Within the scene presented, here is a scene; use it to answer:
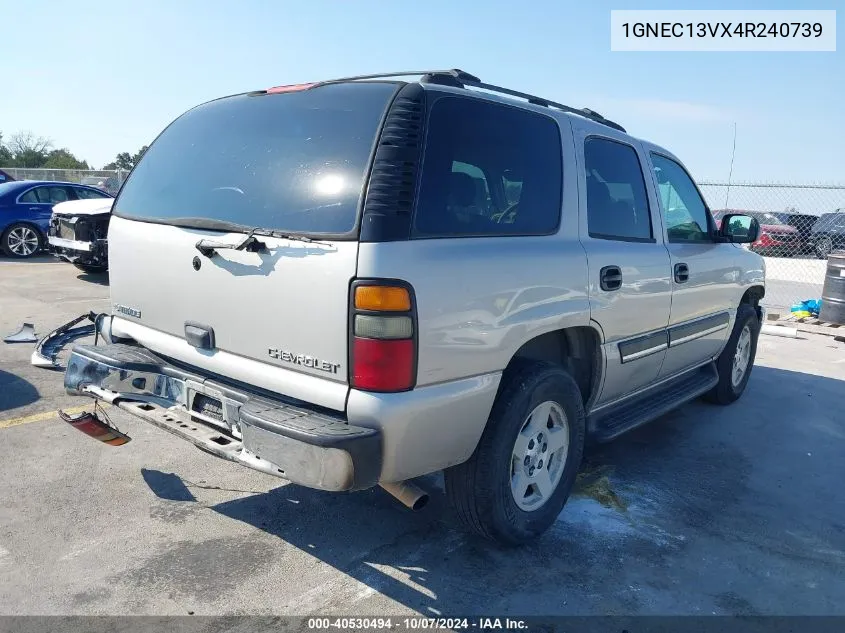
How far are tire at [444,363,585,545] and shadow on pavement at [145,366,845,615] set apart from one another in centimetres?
18

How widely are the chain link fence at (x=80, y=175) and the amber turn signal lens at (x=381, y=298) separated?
24309 millimetres

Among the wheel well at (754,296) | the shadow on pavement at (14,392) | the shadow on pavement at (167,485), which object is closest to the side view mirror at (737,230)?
the wheel well at (754,296)

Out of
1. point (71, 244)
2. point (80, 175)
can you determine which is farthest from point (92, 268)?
point (80, 175)

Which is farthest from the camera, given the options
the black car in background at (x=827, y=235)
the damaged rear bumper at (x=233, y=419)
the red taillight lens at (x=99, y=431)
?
the black car in background at (x=827, y=235)

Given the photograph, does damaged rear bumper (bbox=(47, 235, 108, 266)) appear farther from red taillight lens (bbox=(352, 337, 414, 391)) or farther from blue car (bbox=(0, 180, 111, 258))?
red taillight lens (bbox=(352, 337, 414, 391))

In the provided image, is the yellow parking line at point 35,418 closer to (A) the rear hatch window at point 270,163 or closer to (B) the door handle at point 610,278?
(A) the rear hatch window at point 270,163

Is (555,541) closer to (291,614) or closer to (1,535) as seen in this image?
(291,614)

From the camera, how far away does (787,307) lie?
1151 cm

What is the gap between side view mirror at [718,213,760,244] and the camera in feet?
16.3

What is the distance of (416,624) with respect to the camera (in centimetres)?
267

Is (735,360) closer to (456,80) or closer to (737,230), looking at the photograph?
(737,230)

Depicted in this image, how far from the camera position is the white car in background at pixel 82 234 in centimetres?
988

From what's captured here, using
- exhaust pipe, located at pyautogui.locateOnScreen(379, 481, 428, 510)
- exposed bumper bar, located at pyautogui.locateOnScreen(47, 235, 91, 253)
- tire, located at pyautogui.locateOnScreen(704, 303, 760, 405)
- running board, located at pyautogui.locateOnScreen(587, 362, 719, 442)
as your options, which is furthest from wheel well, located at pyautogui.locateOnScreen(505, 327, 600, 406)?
exposed bumper bar, located at pyautogui.locateOnScreen(47, 235, 91, 253)

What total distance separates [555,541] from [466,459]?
33.2 inches
